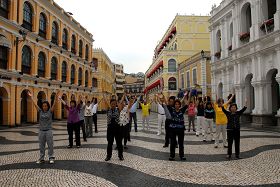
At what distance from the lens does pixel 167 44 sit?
53156 mm

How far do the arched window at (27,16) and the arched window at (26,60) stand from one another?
6.13 feet

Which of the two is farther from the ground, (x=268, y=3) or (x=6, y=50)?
(x=268, y=3)

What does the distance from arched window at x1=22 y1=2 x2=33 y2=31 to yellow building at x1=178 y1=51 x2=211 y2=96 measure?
64.7ft

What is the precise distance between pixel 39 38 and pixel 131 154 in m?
19.0

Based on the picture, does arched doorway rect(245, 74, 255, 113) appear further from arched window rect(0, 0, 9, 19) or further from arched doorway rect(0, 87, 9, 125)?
arched window rect(0, 0, 9, 19)

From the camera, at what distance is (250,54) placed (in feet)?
57.5

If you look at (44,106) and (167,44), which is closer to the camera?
(44,106)

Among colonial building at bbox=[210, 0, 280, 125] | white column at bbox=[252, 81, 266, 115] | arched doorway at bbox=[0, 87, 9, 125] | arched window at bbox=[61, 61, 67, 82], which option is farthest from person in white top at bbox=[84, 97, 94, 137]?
arched window at bbox=[61, 61, 67, 82]

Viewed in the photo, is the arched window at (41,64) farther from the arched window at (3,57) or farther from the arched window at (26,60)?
the arched window at (3,57)

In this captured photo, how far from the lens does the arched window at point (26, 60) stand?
70.1ft

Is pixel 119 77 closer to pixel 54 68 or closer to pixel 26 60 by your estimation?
pixel 54 68

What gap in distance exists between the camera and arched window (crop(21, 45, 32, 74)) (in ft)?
70.1

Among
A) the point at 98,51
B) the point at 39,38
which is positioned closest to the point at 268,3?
the point at 39,38

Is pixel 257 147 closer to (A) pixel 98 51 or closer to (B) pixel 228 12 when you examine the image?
(B) pixel 228 12
